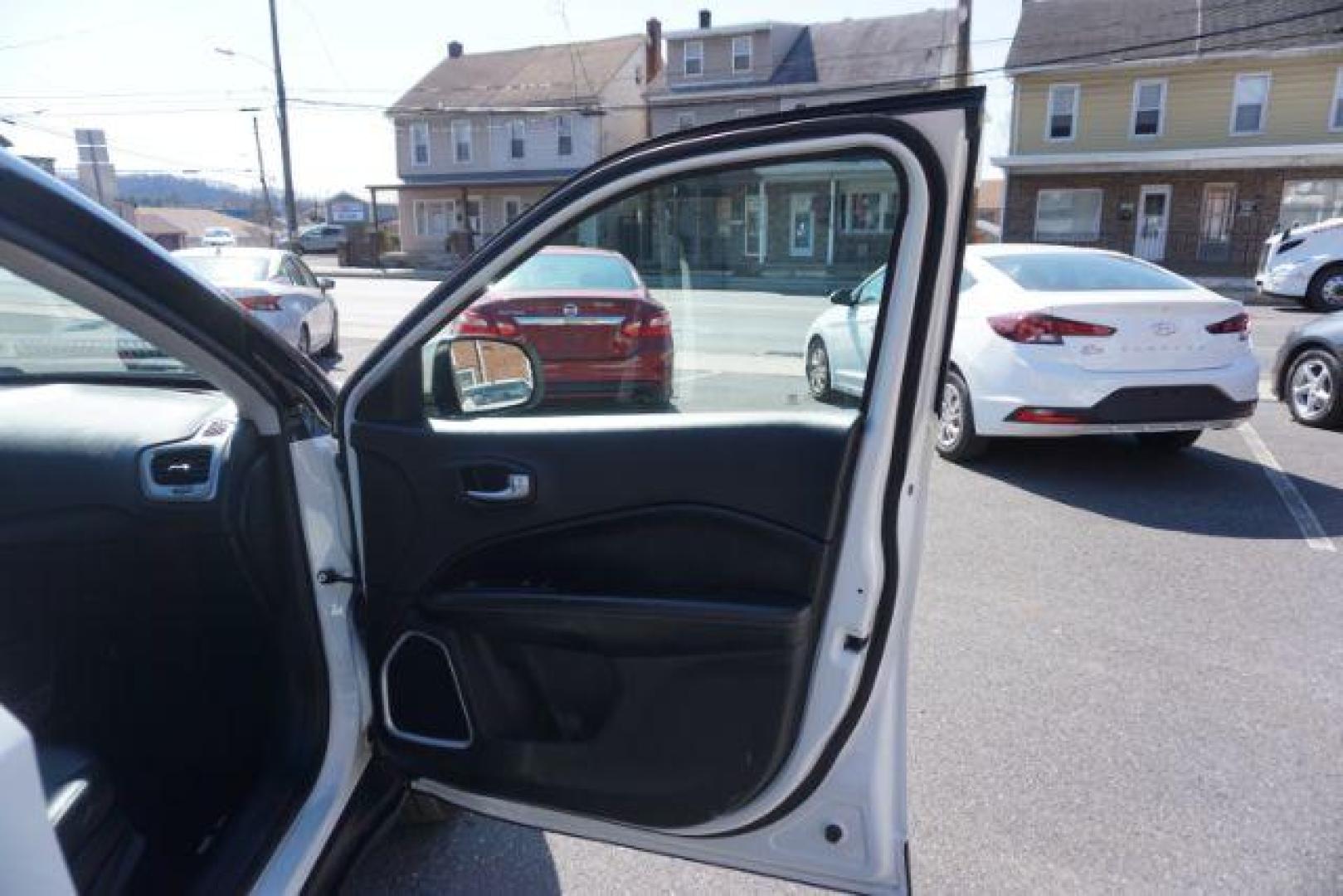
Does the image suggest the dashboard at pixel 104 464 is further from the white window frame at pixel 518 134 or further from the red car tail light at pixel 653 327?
the white window frame at pixel 518 134

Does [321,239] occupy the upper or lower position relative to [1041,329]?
upper

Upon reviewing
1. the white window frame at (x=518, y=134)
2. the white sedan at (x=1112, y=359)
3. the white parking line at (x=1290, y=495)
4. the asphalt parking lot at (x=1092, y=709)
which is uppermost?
the white window frame at (x=518, y=134)

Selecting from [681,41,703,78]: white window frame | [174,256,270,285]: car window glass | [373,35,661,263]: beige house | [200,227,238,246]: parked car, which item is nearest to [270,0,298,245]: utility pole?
[200,227,238,246]: parked car

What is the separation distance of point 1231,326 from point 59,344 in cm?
610

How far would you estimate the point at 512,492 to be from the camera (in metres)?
1.99

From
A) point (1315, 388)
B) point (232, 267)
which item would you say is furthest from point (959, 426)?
point (232, 267)

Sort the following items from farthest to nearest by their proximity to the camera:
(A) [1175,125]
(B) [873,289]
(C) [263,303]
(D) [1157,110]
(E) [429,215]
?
(E) [429,215] < (D) [1157,110] < (A) [1175,125] < (C) [263,303] < (B) [873,289]

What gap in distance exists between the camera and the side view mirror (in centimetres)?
213

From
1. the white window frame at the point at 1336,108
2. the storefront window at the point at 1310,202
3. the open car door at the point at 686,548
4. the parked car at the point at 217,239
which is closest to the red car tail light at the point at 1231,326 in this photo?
the open car door at the point at 686,548

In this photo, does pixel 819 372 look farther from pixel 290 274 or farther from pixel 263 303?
pixel 290 274

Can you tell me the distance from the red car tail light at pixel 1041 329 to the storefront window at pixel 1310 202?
76.0 feet

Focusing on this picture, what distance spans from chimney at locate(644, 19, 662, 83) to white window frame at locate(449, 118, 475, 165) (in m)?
7.34

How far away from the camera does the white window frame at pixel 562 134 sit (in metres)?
34.2

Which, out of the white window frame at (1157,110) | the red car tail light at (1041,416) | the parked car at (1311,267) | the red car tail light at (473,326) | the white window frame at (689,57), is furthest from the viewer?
the white window frame at (689,57)
